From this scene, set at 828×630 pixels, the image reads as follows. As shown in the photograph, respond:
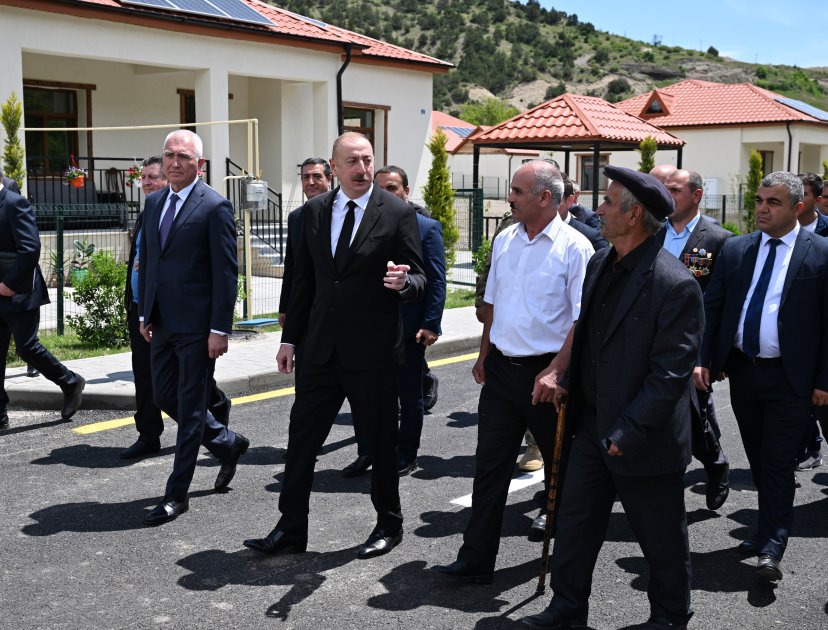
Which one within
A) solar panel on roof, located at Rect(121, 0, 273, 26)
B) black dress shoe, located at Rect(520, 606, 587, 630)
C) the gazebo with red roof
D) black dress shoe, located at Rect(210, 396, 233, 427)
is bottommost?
black dress shoe, located at Rect(520, 606, 587, 630)

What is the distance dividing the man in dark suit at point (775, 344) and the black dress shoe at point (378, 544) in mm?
1742

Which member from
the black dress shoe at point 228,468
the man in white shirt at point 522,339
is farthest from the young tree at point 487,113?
the man in white shirt at point 522,339

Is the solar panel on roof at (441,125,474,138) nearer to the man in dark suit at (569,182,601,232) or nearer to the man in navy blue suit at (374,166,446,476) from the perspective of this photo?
the man in dark suit at (569,182,601,232)

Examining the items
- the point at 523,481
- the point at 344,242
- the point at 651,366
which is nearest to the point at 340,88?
the point at 523,481

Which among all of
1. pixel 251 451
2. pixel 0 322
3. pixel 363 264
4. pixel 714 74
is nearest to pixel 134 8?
pixel 0 322

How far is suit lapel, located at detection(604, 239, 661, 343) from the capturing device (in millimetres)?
3602

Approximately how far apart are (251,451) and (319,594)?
8.28 feet

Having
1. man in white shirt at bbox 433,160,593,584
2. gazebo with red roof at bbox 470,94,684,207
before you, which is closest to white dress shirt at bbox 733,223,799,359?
man in white shirt at bbox 433,160,593,584

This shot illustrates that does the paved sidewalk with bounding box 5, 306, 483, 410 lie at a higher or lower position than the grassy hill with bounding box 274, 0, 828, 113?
lower

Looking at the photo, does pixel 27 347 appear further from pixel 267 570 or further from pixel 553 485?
pixel 553 485

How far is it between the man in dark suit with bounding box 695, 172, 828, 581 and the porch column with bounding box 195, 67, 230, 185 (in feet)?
47.1

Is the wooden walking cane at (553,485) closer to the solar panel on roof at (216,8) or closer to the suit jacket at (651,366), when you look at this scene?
the suit jacket at (651,366)

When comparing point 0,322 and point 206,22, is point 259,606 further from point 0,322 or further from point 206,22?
point 206,22

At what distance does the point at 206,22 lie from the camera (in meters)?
17.5
